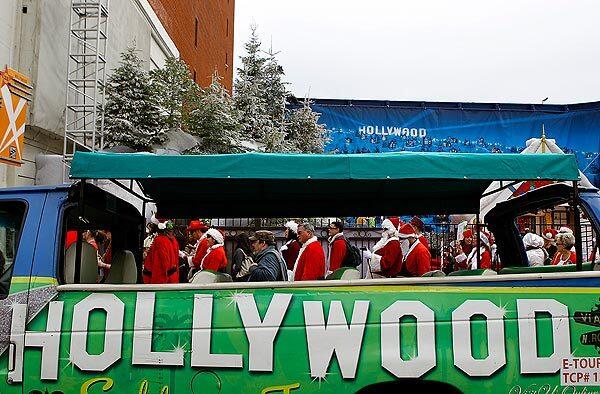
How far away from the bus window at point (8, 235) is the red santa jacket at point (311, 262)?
4516 millimetres

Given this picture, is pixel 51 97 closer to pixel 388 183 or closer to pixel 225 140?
pixel 225 140

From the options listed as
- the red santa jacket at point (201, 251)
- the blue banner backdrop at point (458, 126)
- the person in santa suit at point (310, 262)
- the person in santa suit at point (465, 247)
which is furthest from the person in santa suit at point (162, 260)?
the blue banner backdrop at point (458, 126)

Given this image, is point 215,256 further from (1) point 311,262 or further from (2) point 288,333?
(2) point 288,333

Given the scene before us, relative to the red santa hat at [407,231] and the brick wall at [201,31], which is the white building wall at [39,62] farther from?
the brick wall at [201,31]

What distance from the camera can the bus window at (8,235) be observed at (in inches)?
174

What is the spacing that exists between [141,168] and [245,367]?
4.93 feet

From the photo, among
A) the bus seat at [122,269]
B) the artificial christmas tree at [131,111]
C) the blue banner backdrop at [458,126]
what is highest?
the blue banner backdrop at [458,126]

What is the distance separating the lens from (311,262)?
859 centimetres

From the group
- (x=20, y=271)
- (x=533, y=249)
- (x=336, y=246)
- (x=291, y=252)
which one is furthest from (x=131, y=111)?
(x=20, y=271)

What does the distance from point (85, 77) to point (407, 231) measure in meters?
9.73

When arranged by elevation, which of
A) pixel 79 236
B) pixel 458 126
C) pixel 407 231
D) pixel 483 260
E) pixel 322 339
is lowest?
pixel 322 339

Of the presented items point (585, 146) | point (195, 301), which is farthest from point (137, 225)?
point (585, 146)

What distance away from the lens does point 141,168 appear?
4.51 m

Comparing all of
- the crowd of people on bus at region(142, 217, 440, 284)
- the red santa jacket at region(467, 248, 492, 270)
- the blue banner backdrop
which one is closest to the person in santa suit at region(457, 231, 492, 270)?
the red santa jacket at region(467, 248, 492, 270)
